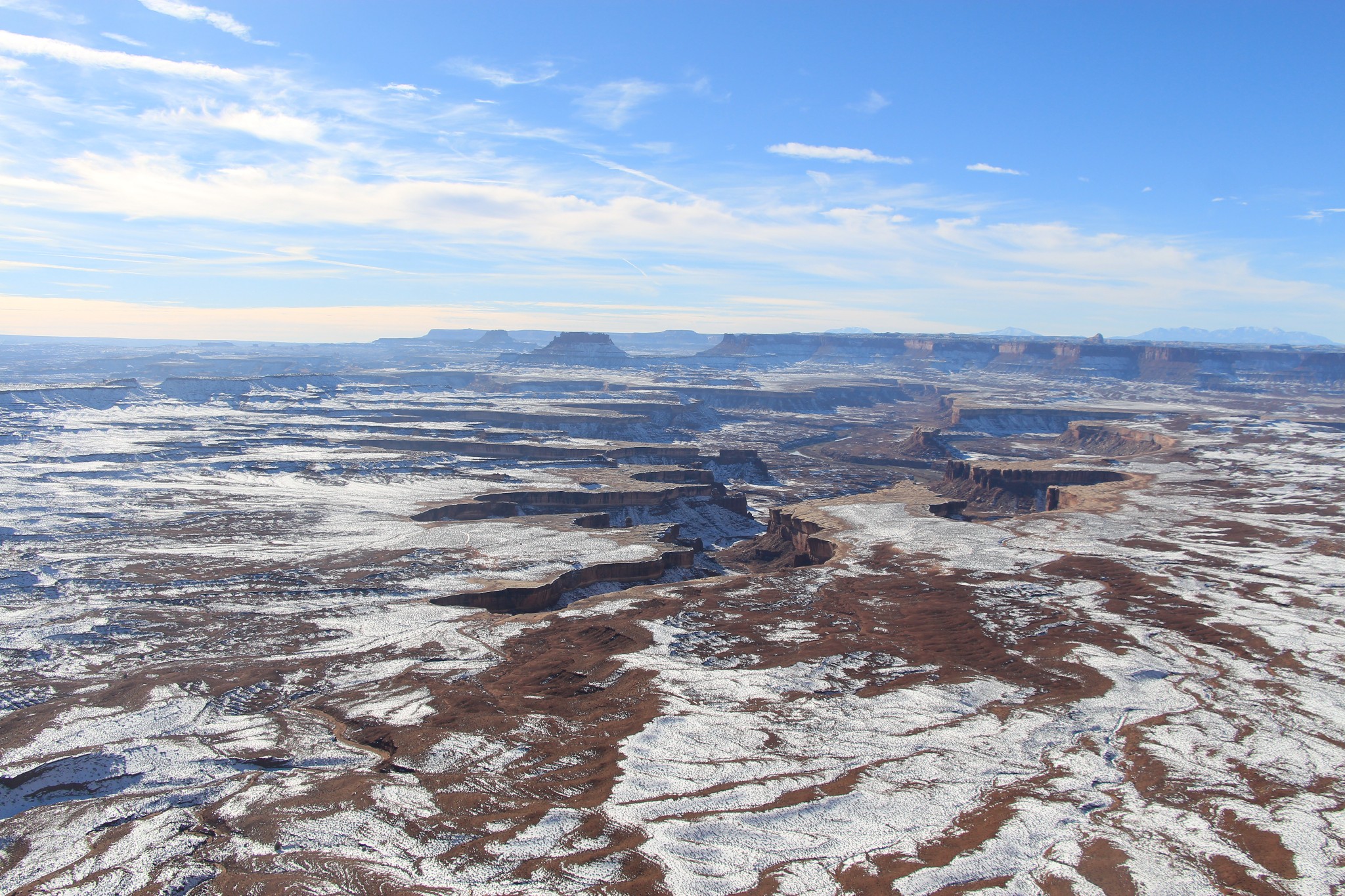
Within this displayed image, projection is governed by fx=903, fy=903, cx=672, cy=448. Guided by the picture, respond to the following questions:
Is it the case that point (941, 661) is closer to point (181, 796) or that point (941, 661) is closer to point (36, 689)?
point (181, 796)

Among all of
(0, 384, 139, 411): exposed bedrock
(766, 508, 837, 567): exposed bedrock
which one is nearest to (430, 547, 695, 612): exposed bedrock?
(766, 508, 837, 567): exposed bedrock

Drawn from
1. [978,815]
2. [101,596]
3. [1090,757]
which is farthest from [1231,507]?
[101,596]

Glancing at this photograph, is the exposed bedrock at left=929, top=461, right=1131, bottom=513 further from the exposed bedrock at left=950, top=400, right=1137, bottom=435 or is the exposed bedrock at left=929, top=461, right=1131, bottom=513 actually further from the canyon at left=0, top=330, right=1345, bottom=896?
the exposed bedrock at left=950, top=400, right=1137, bottom=435

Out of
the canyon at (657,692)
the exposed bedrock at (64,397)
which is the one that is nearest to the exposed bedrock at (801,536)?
the canyon at (657,692)

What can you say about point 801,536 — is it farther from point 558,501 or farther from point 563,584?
point 563,584

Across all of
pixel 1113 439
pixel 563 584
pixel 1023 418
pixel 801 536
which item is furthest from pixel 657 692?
pixel 1023 418

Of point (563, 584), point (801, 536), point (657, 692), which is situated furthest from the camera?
point (801, 536)
